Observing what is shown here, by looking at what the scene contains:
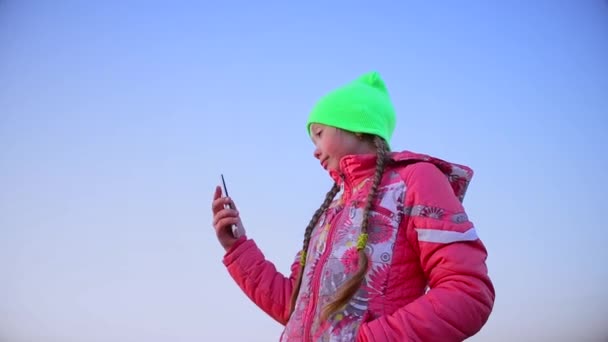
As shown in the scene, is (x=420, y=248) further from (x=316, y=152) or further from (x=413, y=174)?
(x=316, y=152)

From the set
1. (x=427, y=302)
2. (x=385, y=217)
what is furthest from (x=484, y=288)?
(x=385, y=217)

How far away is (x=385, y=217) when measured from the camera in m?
1.65

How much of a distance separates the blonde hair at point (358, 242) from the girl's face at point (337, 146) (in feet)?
0.10

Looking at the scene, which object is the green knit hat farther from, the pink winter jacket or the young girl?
the pink winter jacket

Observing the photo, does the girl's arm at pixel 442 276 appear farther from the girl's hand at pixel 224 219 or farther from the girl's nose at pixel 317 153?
the girl's hand at pixel 224 219

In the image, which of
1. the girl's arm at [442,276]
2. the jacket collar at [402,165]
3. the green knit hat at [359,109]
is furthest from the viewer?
the green knit hat at [359,109]

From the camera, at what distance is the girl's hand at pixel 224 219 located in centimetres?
202

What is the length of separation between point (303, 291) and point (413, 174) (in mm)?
399

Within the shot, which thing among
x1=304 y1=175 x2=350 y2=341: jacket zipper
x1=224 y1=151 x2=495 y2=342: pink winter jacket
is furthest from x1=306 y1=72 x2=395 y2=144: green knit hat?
x1=304 y1=175 x2=350 y2=341: jacket zipper

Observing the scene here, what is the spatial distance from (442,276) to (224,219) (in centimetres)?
74

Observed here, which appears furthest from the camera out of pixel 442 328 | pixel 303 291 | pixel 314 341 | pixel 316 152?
pixel 316 152

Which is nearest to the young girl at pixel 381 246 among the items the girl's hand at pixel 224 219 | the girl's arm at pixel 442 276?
the girl's arm at pixel 442 276

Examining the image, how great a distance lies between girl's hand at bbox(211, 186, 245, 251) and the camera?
2.02 metres

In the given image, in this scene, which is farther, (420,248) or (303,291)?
(303,291)
